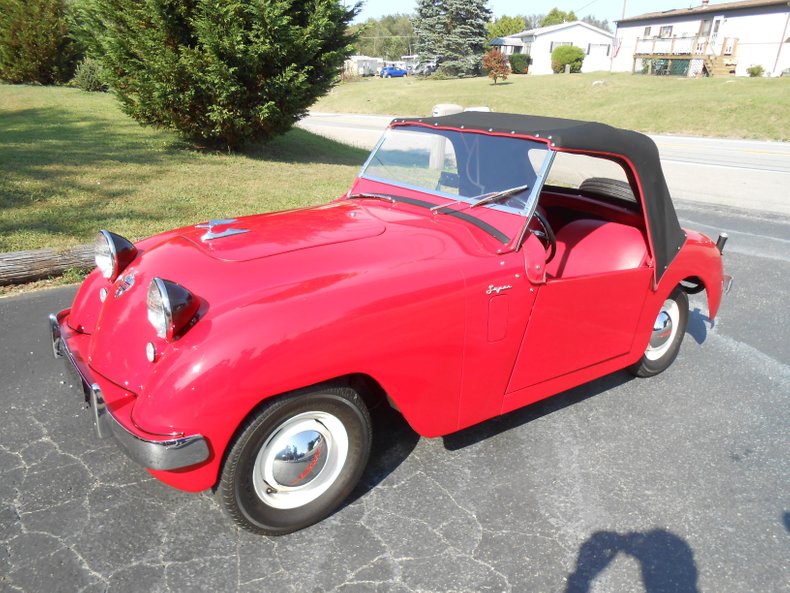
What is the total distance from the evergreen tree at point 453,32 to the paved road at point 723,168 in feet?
89.7

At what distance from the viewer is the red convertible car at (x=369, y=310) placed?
2.10 m

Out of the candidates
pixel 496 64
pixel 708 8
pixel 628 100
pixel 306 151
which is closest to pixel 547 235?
pixel 306 151

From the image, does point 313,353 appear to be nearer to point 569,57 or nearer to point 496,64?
point 496,64

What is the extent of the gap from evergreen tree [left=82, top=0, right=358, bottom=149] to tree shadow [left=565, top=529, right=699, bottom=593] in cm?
924

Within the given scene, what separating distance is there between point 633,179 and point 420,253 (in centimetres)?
145

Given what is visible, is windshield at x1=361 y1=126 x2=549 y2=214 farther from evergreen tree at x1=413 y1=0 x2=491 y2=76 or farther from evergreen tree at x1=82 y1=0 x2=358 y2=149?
evergreen tree at x1=413 y1=0 x2=491 y2=76

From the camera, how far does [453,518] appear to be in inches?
102

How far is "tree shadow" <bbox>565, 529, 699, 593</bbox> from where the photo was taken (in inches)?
89.7

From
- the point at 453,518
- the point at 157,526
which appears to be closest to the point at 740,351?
the point at 453,518

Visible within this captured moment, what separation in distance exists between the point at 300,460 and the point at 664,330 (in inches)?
107

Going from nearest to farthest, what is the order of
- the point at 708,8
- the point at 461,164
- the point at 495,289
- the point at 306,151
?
the point at 495,289 < the point at 461,164 < the point at 306,151 < the point at 708,8

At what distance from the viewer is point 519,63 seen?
50312 mm

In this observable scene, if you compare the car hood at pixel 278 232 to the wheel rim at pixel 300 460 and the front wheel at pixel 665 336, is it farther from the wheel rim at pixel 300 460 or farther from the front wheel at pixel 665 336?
the front wheel at pixel 665 336

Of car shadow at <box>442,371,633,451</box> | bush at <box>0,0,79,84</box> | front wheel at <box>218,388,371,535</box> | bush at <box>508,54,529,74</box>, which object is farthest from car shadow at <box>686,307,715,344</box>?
bush at <box>508,54,529,74</box>
